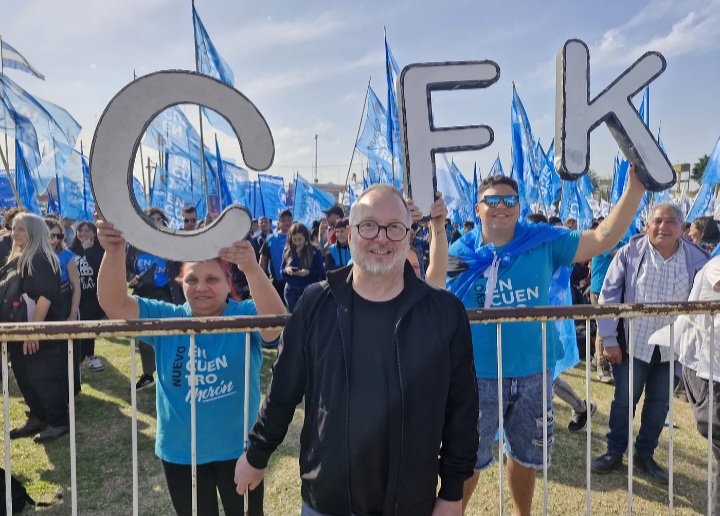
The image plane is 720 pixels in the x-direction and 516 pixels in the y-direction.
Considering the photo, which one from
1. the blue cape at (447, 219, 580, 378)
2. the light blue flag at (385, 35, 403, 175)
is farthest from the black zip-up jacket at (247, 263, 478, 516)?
the light blue flag at (385, 35, 403, 175)

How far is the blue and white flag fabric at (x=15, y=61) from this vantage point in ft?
32.4

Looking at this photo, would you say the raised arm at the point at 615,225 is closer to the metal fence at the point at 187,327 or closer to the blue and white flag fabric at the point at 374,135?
the metal fence at the point at 187,327

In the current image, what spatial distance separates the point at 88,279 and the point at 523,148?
10.6m

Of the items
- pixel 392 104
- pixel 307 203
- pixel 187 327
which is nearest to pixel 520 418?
pixel 187 327

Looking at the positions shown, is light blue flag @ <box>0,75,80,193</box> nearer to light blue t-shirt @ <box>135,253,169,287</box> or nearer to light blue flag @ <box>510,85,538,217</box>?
light blue t-shirt @ <box>135,253,169,287</box>

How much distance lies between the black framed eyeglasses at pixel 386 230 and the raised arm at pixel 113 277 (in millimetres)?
1017

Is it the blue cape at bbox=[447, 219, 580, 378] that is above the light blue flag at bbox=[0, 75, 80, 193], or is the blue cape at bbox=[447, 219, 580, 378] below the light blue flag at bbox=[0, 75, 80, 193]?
below

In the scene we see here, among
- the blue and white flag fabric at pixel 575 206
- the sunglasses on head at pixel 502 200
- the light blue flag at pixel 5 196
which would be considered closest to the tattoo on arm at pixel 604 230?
the sunglasses on head at pixel 502 200

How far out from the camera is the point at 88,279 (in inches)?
231

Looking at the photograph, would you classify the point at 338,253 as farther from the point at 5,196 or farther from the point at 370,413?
the point at 5,196

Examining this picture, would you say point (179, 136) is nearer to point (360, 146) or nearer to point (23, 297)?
point (360, 146)

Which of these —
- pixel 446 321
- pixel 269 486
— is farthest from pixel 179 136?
pixel 446 321

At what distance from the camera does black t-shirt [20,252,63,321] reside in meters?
4.16

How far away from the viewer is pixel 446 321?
165cm
